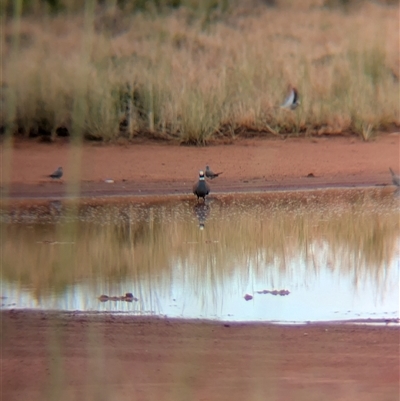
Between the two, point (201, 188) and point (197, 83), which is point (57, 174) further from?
point (197, 83)

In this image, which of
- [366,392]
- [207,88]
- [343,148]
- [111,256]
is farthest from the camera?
[207,88]

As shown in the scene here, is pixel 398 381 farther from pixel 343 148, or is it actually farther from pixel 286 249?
pixel 343 148

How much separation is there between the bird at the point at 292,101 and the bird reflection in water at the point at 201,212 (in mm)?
4510

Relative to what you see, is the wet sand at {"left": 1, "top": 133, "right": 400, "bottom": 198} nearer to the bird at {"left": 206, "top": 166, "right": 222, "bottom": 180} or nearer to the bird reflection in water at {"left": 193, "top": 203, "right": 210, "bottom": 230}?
the bird at {"left": 206, "top": 166, "right": 222, "bottom": 180}

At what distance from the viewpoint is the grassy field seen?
48.0ft

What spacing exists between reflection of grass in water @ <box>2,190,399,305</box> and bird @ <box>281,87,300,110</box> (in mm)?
4163

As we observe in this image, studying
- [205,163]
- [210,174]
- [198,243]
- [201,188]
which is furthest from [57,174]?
[198,243]

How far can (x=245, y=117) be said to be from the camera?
1526 cm

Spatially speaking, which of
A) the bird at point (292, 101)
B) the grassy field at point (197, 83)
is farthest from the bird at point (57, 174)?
the bird at point (292, 101)

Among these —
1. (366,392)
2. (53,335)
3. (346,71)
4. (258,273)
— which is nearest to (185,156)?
(346,71)

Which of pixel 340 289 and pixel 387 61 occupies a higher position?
pixel 387 61

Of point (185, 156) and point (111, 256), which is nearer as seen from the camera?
point (111, 256)

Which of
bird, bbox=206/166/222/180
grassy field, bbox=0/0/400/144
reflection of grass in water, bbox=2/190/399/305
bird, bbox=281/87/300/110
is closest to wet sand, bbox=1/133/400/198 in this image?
bird, bbox=206/166/222/180

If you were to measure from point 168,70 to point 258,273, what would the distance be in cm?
914
